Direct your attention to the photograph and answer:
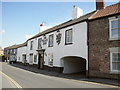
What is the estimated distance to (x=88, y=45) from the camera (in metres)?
12.3

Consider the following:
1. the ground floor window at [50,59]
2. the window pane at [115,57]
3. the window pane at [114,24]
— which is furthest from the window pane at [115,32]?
the ground floor window at [50,59]

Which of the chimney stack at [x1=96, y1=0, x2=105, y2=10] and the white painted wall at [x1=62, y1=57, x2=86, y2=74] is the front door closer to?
the white painted wall at [x1=62, y1=57, x2=86, y2=74]

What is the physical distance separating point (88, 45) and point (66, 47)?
3485mm

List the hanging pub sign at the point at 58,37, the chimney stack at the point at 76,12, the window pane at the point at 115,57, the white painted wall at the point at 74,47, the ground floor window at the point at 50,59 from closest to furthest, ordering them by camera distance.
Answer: the window pane at the point at 115,57 < the white painted wall at the point at 74,47 < the hanging pub sign at the point at 58,37 < the chimney stack at the point at 76,12 < the ground floor window at the point at 50,59

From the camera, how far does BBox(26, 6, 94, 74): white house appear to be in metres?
13.3

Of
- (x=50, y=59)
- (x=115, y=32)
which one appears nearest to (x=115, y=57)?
(x=115, y=32)

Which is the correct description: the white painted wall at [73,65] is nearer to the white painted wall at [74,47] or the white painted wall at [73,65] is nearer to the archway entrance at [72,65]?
the archway entrance at [72,65]

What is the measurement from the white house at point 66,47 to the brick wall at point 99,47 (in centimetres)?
69

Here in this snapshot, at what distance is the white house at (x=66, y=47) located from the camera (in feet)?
43.5

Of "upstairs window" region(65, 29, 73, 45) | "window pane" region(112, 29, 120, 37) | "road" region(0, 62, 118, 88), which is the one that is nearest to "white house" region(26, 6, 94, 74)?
"upstairs window" region(65, 29, 73, 45)

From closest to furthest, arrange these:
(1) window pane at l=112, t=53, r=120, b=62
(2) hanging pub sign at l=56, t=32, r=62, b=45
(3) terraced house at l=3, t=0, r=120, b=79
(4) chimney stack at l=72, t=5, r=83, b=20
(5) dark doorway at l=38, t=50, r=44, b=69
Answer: (1) window pane at l=112, t=53, r=120, b=62 < (3) terraced house at l=3, t=0, r=120, b=79 < (2) hanging pub sign at l=56, t=32, r=62, b=45 < (4) chimney stack at l=72, t=5, r=83, b=20 < (5) dark doorway at l=38, t=50, r=44, b=69

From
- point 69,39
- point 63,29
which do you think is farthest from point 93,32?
point 63,29

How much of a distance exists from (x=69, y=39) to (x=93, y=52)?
4142 millimetres

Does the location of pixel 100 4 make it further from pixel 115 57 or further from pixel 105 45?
pixel 115 57
